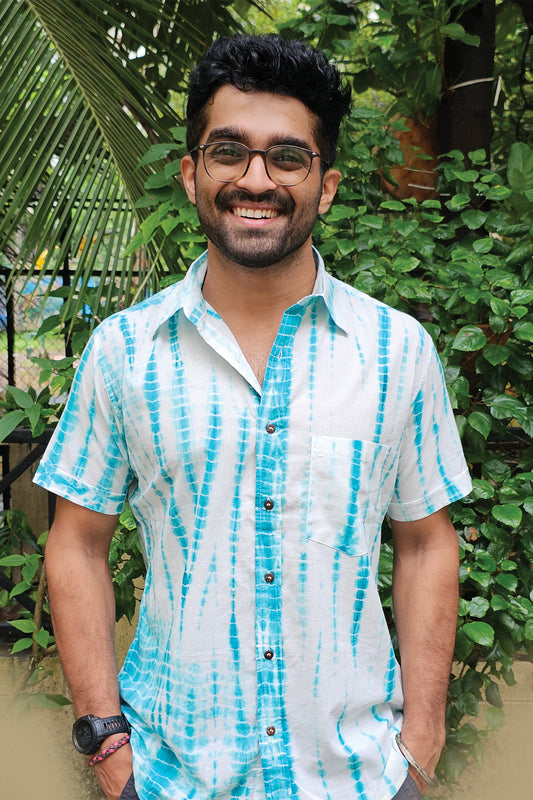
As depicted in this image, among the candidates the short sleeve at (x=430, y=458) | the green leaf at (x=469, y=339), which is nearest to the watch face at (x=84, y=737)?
the short sleeve at (x=430, y=458)

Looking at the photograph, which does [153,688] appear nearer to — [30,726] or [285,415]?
[285,415]

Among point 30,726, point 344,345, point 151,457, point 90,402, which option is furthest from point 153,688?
point 30,726

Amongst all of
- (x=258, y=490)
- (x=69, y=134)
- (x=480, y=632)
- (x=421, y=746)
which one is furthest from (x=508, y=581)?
(x=69, y=134)

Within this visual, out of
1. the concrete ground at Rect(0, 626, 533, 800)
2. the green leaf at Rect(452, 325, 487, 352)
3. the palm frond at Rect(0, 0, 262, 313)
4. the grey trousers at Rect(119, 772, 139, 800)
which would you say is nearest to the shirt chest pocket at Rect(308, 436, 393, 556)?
the grey trousers at Rect(119, 772, 139, 800)

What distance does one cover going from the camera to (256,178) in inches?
52.2

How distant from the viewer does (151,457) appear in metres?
1.34

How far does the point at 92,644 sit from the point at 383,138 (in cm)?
168

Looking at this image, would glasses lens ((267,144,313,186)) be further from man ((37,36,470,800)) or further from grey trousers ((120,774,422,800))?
grey trousers ((120,774,422,800))

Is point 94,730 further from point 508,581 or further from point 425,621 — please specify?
point 508,581

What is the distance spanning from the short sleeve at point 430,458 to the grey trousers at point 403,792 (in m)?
0.47

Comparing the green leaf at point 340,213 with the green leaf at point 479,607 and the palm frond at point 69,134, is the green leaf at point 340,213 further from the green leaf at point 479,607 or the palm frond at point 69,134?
the green leaf at point 479,607

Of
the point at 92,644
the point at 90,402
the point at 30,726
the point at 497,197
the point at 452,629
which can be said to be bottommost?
the point at 30,726

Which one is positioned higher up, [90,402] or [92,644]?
[90,402]

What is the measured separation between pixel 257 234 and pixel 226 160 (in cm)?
15
